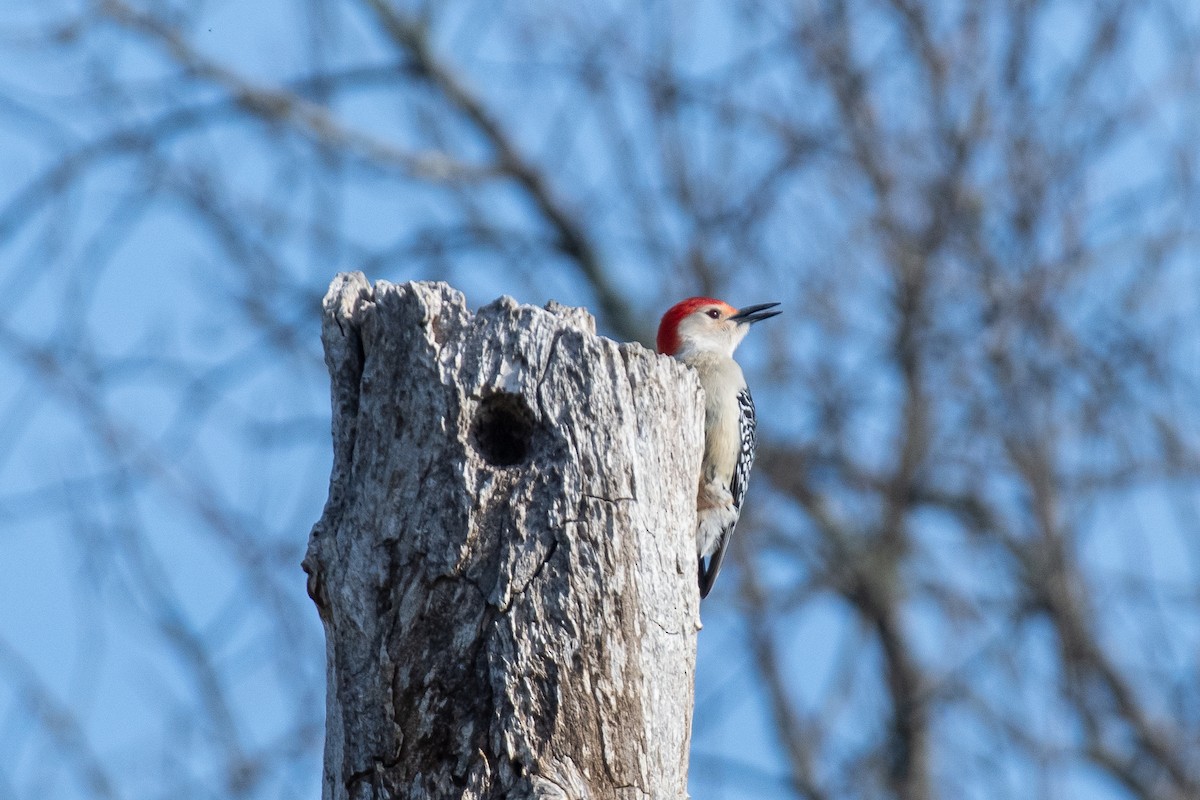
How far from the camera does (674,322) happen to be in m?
6.45

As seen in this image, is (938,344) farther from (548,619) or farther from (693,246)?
(548,619)

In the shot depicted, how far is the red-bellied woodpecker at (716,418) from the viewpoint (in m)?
5.30

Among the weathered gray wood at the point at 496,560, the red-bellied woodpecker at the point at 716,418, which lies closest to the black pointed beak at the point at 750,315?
the red-bellied woodpecker at the point at 716,418

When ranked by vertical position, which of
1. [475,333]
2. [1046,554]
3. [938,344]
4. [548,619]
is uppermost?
[938,344]

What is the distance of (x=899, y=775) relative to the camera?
10898 millimetres

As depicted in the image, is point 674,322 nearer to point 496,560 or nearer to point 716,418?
point 716,418

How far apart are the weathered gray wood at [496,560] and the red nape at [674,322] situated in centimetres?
298

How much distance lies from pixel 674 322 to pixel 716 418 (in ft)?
3.67

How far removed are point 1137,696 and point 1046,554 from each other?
1642 mm

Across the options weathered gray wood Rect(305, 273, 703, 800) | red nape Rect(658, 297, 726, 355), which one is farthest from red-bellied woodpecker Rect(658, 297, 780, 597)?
weathered gray wood Rect(305, 273, 703, 800)

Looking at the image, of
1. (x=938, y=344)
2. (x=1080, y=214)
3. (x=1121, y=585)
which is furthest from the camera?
(x=938, y=344)

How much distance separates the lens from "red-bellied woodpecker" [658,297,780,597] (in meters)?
5.30

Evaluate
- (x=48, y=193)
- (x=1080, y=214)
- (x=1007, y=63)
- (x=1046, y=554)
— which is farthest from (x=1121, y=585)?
(x=48, y=193)

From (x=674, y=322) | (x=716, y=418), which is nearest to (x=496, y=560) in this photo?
(x=716, y=418)
